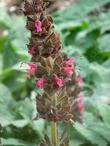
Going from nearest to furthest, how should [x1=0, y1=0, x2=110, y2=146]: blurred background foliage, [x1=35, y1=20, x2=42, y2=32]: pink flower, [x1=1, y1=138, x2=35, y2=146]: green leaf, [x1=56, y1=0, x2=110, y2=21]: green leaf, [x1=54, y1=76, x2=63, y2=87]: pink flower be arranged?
1. [x1=35, y1=20, x2=42, y2=32]: pink flower
2. [x1=54, y1=76, x2=63, y2=87]: pink flower
3. [x1=1, y1=138, x2=35, y2=146]: green leaf
4. [x1=0, y1=0, x2=110, y2=146]: blurred background foliage
5. [x1=56, y1=0, x2=110, y2=21]: green leaf

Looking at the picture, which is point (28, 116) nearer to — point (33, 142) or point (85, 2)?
point (33, 142)

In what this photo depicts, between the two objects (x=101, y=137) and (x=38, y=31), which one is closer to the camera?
(x=38, y=31)

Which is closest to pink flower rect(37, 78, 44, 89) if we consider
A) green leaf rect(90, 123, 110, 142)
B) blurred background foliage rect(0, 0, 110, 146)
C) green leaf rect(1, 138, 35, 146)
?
blurred background foliage rect(0, 0, 110, 146)

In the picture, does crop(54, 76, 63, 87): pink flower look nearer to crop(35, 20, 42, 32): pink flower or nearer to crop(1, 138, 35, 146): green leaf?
crop(35, 20, 42, 32): pink flower

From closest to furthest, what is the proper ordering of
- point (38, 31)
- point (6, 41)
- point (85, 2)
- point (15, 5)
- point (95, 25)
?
point (38, 31) < point (6, 41) < point (95, 25) < point (85, 2) < point (15, 5)

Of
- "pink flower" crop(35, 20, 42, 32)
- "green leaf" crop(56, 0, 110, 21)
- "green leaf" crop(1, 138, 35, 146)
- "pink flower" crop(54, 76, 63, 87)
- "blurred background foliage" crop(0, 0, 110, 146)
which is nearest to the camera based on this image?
"pink flower" crop(35, 20, 42, 32)

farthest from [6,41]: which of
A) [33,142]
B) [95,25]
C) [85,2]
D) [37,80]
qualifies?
[37,80]

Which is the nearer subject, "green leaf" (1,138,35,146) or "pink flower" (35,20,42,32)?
"pink flower" (35,20,42,32)
